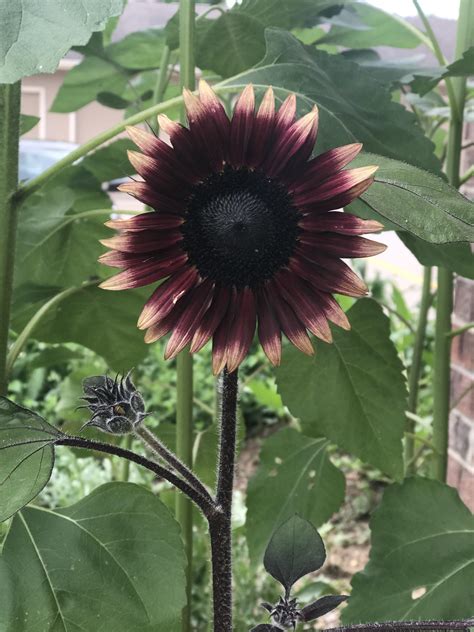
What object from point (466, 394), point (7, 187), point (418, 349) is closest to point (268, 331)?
point (7, 187)

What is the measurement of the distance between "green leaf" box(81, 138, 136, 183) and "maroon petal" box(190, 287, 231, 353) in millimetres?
358

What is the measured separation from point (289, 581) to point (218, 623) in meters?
0.04

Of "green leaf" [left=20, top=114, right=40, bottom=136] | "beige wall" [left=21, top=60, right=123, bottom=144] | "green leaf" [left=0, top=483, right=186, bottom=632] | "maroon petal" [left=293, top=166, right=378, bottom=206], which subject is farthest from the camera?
"beige wall" [left=21, top=60, right=123, bottom=144]

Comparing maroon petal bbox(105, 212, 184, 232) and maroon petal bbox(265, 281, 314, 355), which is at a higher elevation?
maroon petal bbox(105, 212, 184, 232)

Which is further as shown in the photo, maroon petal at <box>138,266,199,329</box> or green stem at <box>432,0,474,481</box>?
green stem at <box>432,0,474,481</box>

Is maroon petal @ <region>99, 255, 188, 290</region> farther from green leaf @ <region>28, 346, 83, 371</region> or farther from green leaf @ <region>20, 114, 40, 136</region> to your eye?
green leaf @ <region>28, 346, 83, 371</region>

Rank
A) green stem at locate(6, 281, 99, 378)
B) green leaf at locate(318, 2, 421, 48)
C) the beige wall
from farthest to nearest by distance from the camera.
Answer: the beige wall
green leaf at locate(318, 2, 421, 48)
green stem at locate(6, 281, 99, 378)

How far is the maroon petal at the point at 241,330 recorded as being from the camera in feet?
1.07

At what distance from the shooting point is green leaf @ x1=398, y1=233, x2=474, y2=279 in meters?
0.47

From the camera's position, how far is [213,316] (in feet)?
1.11

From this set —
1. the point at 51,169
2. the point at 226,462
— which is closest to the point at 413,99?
the point at 51,169

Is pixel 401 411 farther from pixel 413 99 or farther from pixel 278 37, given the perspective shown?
pixel 413 99

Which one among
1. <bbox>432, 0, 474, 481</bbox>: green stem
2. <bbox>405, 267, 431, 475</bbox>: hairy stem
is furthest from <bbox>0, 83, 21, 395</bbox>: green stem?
<bbox>405, 267, 431, 475</bbox>: hairy stem

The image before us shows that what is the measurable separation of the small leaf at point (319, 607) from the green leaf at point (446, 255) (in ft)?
0.68
